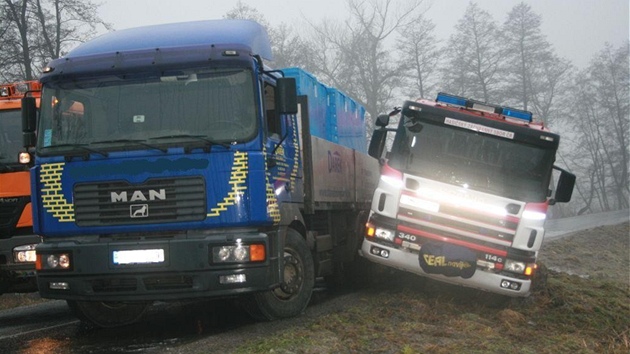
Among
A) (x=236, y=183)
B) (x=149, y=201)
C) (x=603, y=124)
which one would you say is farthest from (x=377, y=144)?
(x=603, y=124)

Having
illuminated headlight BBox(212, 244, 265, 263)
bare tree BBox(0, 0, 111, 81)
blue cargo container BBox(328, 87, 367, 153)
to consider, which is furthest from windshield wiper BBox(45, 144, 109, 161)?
bare tree BBox(0, 0, 111, 81)

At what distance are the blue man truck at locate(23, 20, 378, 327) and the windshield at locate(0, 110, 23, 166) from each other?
7.69 ft

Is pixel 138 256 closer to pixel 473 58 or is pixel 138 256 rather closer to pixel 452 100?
pixel 452 100

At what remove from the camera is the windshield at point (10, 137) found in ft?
31.9

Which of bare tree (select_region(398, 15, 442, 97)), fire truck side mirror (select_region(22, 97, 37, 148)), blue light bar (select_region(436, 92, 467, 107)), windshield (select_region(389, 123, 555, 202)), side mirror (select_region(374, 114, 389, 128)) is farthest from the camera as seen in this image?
bare tree (select_region(398, 15, 442, 97))

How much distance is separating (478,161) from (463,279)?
5.15 feet

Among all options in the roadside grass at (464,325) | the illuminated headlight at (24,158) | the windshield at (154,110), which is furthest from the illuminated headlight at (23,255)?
the roadside grass at (464,325)

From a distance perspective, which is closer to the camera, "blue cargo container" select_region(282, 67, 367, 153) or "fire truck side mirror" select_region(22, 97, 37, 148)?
"fire truck side mirror" select_region(22, 97, 37, 148)

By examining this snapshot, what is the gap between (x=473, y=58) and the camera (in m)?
42.8

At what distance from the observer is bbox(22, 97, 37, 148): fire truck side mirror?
762 centimetres

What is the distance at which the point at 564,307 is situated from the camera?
9430 mm

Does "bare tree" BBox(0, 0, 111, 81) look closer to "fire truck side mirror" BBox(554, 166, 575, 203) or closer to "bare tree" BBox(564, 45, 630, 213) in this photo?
"fire truck side mirror" BBox(554, 166, 575, 203)

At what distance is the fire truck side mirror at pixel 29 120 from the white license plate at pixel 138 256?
1.76m

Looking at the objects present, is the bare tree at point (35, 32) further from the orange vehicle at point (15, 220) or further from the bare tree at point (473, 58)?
the bare tree at point (473, 58)
